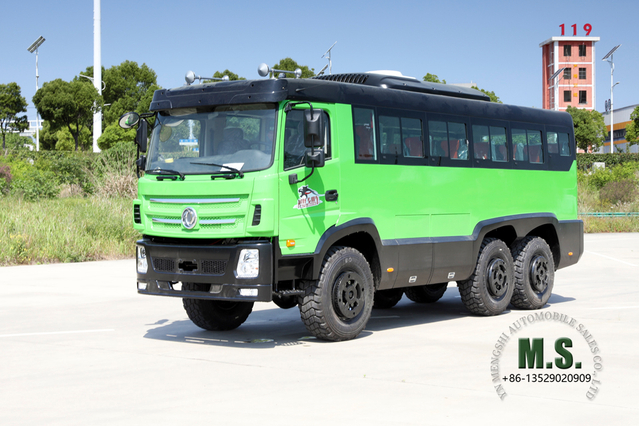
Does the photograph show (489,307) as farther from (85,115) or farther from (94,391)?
(85,115)

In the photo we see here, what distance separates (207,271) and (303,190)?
1.37 meters

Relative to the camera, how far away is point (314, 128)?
859 centimetres

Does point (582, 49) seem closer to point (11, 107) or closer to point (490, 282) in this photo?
point (11, 107)

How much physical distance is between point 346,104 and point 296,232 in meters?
1.72

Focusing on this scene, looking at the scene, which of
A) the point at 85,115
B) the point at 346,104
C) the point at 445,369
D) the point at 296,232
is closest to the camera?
the point at 445,369

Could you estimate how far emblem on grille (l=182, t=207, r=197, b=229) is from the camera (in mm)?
8805

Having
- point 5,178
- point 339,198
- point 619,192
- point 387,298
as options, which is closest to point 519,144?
point 387,298

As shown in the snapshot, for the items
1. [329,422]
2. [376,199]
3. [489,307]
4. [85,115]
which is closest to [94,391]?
[329,422]

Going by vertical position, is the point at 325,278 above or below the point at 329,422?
above

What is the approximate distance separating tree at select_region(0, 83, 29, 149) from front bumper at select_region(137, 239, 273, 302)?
2504 inches

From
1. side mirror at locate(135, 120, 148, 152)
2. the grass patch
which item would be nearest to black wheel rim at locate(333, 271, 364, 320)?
side mirror at locate(135, 120, 148, 152)

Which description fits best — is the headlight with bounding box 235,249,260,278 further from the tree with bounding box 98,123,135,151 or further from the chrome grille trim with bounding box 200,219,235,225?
the tree with bounding box 98,123,135,151

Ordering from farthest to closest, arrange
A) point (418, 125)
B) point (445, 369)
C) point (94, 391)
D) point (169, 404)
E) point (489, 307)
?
point (489, 307) → point (418, 125) → point (445, 369) → point (94, 391) → point (169, 404)

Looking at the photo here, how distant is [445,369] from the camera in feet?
25.0
